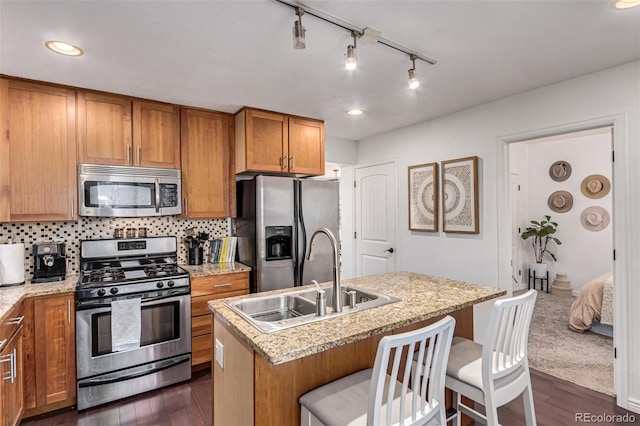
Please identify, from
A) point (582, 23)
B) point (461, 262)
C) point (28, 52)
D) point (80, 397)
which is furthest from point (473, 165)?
point (80, 397)

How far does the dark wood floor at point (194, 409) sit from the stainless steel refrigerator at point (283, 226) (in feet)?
3.51

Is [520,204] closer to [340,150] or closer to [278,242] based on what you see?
[340,150]

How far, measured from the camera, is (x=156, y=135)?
119 inches

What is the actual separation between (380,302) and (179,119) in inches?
100

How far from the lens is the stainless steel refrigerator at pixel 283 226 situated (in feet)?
10.3

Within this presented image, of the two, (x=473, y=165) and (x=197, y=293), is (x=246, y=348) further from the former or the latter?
(x=473, y=165)

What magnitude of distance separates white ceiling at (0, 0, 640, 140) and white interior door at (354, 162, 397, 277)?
4.77 ft

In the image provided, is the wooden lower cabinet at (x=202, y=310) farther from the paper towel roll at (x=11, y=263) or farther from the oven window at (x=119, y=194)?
the paper towel roll at (x=11, y=263)

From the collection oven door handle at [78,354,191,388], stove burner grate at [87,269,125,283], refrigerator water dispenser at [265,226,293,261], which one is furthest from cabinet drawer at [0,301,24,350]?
refrigerator water dispenser at [265,226,293,261]

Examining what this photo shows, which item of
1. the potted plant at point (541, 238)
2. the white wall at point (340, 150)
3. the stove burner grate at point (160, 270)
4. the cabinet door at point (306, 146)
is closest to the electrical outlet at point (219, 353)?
the stove burner grate at point (160, 270)

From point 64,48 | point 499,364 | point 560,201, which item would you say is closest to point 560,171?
point 560,201

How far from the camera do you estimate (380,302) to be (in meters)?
1.79

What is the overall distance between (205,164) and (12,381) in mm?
2102

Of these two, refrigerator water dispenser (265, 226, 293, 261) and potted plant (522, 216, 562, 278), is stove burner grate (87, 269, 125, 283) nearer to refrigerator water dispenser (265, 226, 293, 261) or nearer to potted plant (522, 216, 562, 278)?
refrigerator water dispenser (265, 226, 293, 261)
